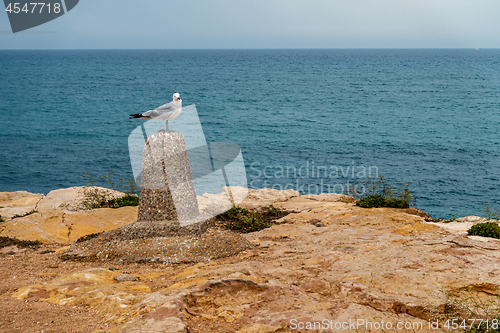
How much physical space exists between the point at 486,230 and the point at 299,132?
34.1 meters

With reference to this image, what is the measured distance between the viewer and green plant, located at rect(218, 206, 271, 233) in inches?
468

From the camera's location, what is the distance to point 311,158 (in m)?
33.9

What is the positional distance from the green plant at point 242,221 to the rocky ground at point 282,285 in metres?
0.67

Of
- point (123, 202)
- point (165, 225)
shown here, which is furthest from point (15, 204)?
point (165, 225)

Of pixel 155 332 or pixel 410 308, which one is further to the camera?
pixel 410 308

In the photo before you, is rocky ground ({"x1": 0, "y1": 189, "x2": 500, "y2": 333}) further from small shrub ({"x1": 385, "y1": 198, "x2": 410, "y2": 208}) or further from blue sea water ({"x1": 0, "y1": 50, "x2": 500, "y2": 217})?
blue sea water ({"x1": 0, "y1": 50, "x2": 500, "y2": 217})

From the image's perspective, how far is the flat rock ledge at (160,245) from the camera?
30.8 feet

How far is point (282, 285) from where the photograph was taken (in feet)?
23.3

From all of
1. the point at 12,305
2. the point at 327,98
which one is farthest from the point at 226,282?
the point at 327,98

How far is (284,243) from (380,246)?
2588 millimetres

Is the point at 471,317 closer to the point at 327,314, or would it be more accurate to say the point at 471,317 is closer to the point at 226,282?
the point at 327,314

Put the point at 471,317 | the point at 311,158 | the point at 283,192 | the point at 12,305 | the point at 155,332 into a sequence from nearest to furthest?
1. the point at 155,332
2. the point at 471,317
3. the point at 12,305
4. the point at 283,192
5. the point at 311,158

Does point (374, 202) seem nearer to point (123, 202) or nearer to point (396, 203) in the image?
point (396, 203)

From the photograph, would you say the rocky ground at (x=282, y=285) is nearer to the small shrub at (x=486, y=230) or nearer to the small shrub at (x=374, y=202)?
the small shrub at (x=486, y=230)
